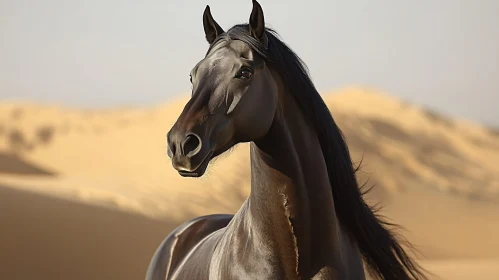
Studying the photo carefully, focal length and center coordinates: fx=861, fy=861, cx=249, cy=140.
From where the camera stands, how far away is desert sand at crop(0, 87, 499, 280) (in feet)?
44.0

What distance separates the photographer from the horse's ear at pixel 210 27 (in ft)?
13.1

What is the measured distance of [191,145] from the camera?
3.36 meters

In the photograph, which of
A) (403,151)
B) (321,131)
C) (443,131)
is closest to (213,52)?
(321,131)

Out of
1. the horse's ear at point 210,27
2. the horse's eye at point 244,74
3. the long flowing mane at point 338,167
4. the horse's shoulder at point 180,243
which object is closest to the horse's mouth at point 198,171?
the horse's eye at point 244,74

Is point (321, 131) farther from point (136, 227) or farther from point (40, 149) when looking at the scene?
point (40, 149)

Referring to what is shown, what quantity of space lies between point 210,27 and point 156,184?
63.7 feet

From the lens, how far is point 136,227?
1563 centimetres

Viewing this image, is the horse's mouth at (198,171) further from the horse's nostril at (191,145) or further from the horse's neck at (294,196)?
the horse's neck at (294,196)

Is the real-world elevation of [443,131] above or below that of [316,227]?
above

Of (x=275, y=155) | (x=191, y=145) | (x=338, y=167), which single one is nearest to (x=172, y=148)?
(x=191, y=145)

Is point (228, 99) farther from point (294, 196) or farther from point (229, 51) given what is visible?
point (294, 196)

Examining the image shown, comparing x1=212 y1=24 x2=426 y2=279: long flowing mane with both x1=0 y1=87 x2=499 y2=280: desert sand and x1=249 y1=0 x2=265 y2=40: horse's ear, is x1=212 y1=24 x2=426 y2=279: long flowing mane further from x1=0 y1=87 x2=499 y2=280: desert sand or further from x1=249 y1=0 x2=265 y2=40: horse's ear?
x1=0 y1=87 x2=499 y2=280: desert sand

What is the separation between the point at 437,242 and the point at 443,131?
37.8 feet

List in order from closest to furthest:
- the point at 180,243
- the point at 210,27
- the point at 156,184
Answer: the point at 210,27 < the point at 180,243 < the point at 156,184
